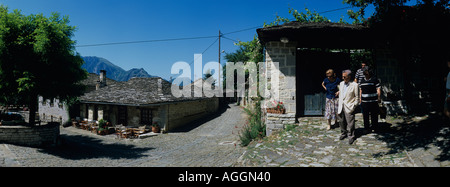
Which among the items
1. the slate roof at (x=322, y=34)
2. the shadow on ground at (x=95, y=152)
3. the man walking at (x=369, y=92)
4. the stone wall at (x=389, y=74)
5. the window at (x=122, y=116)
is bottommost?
the shadow on ground at (x=95, y=152)

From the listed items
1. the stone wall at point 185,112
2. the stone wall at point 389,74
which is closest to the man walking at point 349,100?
the stone wall at point 389,74

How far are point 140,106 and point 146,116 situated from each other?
2.90 feet

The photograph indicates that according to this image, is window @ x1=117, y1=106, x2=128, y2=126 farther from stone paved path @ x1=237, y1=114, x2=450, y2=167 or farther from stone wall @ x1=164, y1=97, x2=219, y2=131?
stone paved path @ x1=237, y1=114, x2=450, y2=167

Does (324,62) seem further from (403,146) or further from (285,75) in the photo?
(403,146)

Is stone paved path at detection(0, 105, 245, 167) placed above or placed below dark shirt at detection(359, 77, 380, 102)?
below

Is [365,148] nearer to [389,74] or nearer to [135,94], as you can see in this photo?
[389,74]

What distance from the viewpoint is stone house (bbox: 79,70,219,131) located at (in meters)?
14.2

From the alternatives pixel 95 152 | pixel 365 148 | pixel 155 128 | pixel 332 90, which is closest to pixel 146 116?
pixel 155 128

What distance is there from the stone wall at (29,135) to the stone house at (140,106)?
478 cm

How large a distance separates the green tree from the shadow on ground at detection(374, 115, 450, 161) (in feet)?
37.3

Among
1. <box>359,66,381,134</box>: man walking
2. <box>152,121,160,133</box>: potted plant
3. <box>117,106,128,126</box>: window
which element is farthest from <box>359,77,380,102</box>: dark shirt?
<box>117,106,128,126</box>: window

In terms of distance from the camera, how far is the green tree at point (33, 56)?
761 cm

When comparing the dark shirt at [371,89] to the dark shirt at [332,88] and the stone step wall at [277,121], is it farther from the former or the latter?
the stone step wall at [277,121]

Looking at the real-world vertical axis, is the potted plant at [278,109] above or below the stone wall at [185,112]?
above
